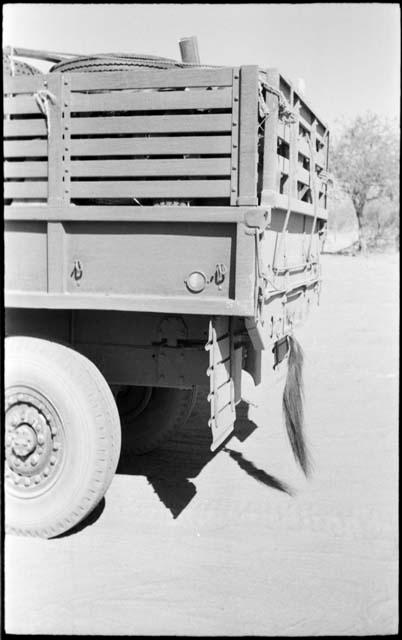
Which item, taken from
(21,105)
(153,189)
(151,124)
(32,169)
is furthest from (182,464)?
(21,105)

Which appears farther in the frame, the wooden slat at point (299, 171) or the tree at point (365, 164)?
the tree at point (365, 164)

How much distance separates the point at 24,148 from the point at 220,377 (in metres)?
1.41

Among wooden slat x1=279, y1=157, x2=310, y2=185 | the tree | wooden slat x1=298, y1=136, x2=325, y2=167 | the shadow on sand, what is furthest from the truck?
the tree

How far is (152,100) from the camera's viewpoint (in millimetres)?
3480

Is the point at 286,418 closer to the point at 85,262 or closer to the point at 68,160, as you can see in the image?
the point at 85,262

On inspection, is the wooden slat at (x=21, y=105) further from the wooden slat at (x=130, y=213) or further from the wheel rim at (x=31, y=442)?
the wheel rim at (x=31, y=442)

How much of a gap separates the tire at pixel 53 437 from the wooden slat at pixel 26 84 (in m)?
1.16

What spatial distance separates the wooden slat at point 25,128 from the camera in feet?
11.8

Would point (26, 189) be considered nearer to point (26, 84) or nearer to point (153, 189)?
point (26, 84)

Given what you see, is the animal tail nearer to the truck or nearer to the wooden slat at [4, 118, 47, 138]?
the truck

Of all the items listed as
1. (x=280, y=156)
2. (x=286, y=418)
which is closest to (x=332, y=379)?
(x=286, y=418)

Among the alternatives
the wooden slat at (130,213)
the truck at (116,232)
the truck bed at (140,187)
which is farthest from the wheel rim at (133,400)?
the wooden slat at (130,213)

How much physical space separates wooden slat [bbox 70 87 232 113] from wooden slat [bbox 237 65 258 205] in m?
0.08

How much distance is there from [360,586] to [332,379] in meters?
4.37
